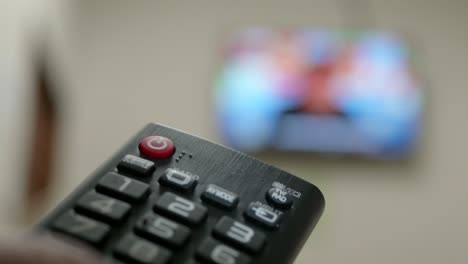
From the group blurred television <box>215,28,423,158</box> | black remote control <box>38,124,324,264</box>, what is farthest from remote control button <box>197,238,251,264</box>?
blurred television <box>215,28,423,158</box>

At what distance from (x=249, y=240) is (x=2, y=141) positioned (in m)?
0.63

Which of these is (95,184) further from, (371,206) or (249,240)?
(371,206)

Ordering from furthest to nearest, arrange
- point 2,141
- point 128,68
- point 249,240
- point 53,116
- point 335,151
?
point 128,68
point 335,151
point 53,116
point 2,141
point 249,240

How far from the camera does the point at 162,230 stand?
0.37 metres

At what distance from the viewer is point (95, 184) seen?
0.39 m

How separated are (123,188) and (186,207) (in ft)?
0.11

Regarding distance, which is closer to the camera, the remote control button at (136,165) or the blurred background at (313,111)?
the remote control button at (136,165)

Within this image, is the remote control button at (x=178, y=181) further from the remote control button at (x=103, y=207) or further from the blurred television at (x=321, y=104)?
the blurred television at (x=321, y=104)

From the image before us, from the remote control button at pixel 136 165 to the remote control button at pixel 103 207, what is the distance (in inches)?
1.0

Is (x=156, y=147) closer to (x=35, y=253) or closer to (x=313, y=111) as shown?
(x=35, y=253)

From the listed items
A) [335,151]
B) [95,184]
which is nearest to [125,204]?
[95,184]

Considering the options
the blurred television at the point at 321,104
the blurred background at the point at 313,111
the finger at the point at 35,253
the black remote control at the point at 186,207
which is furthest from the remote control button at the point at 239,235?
the blurred television at the point at 321,104

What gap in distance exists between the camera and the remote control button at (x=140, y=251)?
1.15 feet

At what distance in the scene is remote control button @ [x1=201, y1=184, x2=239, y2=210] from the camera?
15.4 inches
